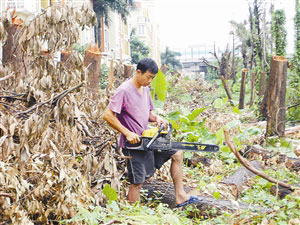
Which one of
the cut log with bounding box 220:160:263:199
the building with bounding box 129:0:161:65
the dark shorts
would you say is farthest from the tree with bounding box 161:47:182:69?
the dark shorts

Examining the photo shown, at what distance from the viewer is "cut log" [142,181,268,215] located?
442 centimetres

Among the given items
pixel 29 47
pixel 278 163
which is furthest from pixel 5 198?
pixel 278 163

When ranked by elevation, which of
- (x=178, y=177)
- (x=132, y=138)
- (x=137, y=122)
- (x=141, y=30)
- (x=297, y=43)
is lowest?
(x=178, y=177)

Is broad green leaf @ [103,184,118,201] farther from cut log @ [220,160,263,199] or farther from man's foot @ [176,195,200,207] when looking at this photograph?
cut log @ [220,160,263,199]

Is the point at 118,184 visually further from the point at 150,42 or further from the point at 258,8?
the point at 150,42

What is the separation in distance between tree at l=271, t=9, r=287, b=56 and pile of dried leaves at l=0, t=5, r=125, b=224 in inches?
382

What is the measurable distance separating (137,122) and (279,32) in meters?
10.9

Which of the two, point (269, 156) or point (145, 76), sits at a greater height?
point (145, 76)

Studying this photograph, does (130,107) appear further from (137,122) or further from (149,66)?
(149,66)

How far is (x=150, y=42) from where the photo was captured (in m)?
66.7

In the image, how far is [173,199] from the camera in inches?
193

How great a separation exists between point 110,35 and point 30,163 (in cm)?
3956

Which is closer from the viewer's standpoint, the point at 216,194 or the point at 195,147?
the point at 195,147

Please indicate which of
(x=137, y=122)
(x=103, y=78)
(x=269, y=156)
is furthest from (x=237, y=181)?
(x=103, y=78)
